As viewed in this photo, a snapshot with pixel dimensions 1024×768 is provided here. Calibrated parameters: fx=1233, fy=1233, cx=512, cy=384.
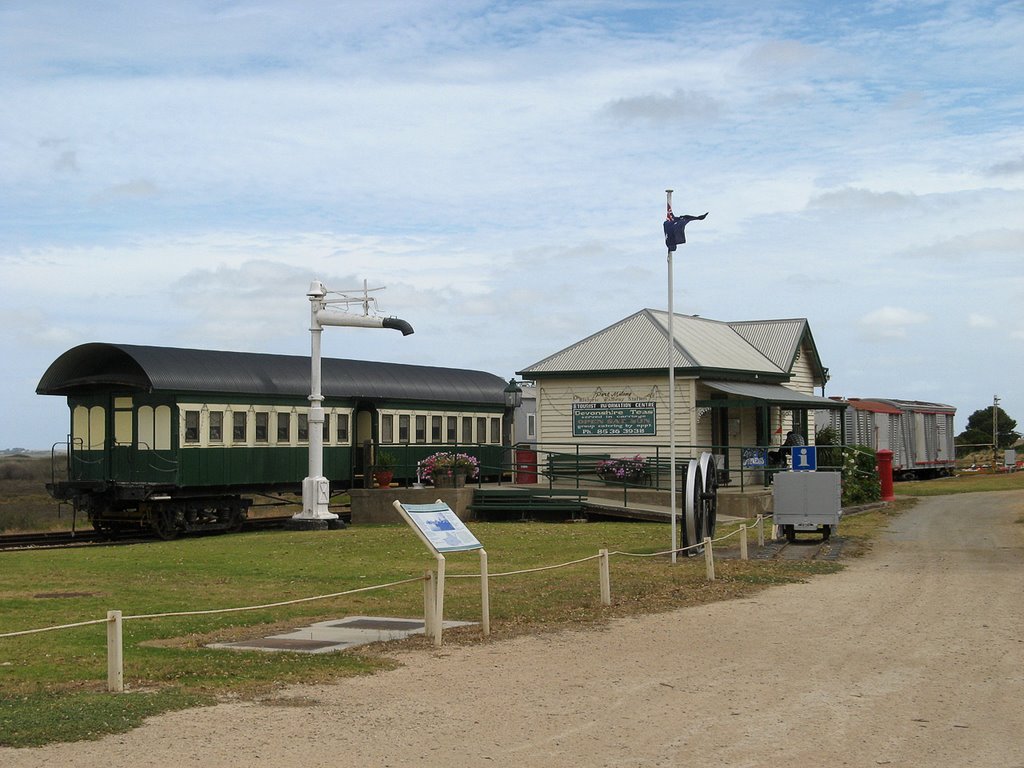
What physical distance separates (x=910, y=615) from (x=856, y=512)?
16441 millimetres

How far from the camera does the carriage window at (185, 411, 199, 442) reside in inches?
1033

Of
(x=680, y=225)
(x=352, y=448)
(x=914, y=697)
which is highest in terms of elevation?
(x=680, y=225)

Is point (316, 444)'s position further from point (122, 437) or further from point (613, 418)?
point (613, 418)

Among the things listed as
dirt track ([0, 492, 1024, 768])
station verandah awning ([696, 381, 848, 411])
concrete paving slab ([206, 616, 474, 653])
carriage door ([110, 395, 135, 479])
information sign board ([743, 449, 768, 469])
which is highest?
station verandah awning ([696, 381, 848, 411])

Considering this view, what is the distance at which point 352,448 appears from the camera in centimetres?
3084

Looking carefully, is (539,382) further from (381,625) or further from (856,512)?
(381,625)

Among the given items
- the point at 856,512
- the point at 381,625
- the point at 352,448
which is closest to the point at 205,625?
the point at 381,625

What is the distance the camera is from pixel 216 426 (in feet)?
88.6

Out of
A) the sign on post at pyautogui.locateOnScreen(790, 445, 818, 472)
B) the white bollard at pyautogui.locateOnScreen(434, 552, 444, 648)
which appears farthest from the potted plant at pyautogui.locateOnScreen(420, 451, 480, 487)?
the white bollard at pyautogui.locateOnScreen(434, 552, 444, 648)

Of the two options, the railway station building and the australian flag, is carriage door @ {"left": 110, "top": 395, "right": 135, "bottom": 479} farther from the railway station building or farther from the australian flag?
the australian flag

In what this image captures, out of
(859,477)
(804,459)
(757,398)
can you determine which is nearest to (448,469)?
(757,398)

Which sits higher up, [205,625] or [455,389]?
[455,389]

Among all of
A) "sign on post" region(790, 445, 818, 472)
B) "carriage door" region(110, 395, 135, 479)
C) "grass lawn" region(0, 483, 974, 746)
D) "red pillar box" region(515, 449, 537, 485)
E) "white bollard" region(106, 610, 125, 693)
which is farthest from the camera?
"red pillar box" region(515, 449, 537, 485)

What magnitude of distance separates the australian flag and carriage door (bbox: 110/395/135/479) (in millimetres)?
13395
